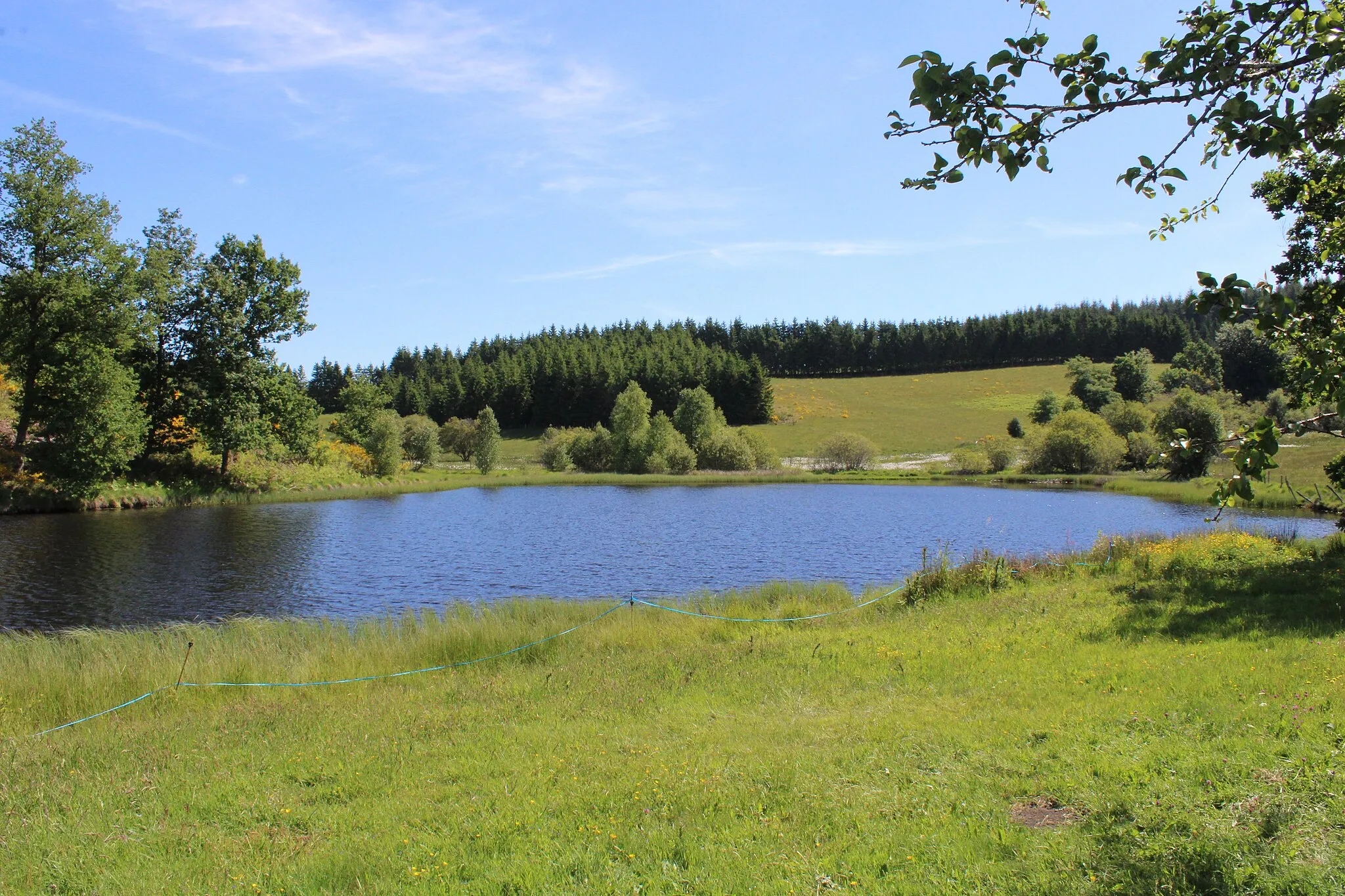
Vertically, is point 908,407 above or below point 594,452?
above

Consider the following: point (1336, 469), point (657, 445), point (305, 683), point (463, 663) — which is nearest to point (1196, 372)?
point (657, 445)

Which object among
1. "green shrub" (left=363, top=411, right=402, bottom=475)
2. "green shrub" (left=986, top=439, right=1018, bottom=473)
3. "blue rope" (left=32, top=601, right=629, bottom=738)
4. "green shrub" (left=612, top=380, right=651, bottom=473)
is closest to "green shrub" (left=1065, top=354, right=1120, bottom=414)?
"green shrub" (left=986, top=439, right=1018, bottom=473)

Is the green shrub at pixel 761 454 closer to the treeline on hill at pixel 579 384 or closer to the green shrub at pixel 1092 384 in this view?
the treeline on hill at pixel 579 384

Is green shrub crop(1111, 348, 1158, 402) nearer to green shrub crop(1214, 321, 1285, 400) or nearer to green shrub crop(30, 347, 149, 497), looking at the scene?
green shrub crop(1214, 321, 1285, 400)

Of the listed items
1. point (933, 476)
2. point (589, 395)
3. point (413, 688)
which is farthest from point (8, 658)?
point (589, 395)

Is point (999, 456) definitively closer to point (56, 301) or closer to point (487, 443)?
point (487, 443)

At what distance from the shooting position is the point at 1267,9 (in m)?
3.54

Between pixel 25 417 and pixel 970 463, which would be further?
pixel 970 463

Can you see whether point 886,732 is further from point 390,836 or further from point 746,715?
point 390,836

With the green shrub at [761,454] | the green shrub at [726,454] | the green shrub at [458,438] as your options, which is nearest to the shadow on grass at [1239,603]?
the green shrub at [726,454]

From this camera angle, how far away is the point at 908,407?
374 ft

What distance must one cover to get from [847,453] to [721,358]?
136 feet

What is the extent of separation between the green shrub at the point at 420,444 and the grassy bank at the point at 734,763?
77.2m

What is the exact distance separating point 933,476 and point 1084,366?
43572mm
